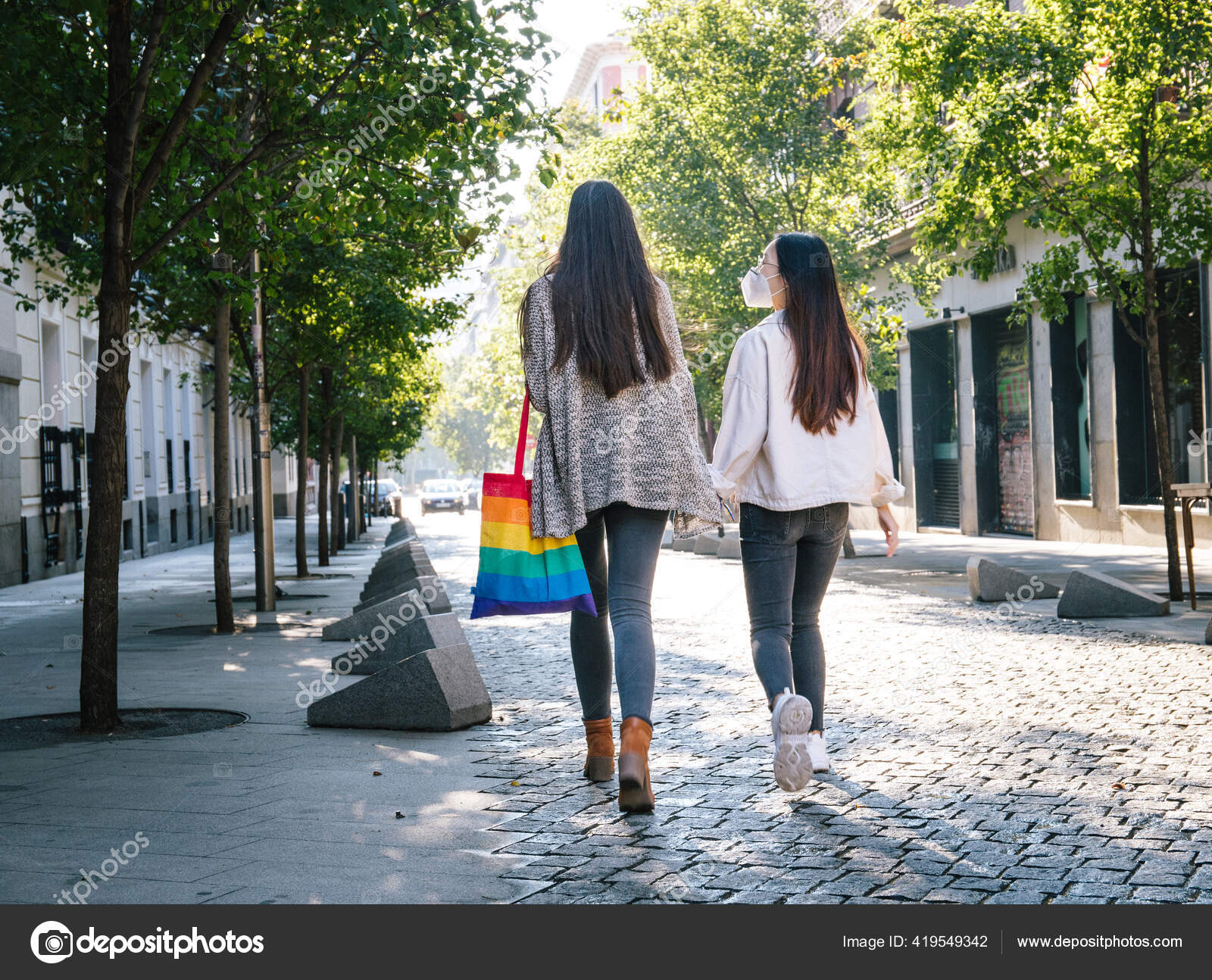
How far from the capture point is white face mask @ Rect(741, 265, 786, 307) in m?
4.86

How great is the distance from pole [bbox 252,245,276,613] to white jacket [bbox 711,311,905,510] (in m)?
8.80

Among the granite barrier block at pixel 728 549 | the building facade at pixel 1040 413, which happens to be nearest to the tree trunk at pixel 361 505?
the building facade at pixel 1040 413

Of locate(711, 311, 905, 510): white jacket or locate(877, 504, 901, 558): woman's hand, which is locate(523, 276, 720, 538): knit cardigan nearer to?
locate(711, 311, 905, 510): white jacket

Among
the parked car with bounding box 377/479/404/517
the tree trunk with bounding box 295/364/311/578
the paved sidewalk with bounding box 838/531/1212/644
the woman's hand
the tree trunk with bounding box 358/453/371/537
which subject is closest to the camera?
the woman's hand

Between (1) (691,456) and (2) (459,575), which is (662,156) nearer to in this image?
(2) (459,575)

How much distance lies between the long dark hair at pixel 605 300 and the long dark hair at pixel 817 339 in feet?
1.64

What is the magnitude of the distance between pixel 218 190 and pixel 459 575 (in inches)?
494

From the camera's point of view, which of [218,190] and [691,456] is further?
[218,190]

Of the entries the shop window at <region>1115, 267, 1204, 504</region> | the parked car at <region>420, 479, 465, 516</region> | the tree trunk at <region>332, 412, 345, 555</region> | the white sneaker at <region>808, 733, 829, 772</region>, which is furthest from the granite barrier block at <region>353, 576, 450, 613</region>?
the parked car at <region>420, 479, 465, 516</region>

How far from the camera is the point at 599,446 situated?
4.46 metres

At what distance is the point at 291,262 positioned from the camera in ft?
45.3

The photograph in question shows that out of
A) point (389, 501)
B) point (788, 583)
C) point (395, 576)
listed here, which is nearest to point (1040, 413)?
point (395, 576)

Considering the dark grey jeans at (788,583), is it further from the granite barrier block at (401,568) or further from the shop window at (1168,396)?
the shop window at (1168,396)
